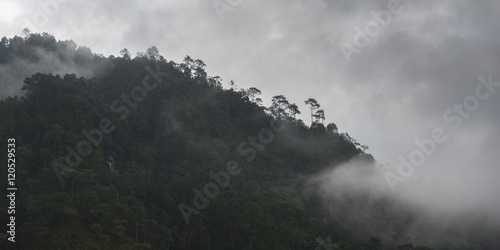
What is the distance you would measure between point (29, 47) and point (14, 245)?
76178 millimetres

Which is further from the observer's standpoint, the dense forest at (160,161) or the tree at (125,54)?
the tree at (125,54)

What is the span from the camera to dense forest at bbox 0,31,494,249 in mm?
69562

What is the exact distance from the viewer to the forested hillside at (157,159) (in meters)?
69.4

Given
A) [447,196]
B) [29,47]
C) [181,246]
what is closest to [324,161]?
[447,196]

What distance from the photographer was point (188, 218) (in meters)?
80.1

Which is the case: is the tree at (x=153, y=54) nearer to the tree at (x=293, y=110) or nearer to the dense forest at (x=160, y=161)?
the dense forest at (x=160, y=161)
